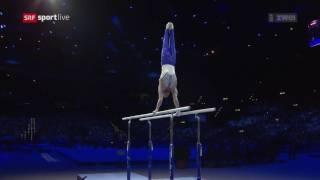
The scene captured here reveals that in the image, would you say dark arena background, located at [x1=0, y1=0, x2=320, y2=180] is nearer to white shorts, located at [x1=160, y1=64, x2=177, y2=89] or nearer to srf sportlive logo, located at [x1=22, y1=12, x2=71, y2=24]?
srf sportlive logo, located at [x1=22, y1=12, x2=71, y2=24]

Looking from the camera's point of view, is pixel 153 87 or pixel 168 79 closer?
pixel 168 79

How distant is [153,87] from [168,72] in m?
16.7

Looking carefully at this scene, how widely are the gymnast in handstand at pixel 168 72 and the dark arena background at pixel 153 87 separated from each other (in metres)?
0.44

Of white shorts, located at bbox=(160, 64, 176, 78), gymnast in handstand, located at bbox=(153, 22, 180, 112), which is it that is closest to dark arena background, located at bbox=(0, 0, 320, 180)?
gymnast in handstand, located at bbox=(153, 22, 180, 112)

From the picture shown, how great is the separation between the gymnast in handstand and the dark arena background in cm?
44

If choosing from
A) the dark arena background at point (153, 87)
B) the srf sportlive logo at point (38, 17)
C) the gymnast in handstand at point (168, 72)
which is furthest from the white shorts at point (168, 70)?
the srf sportlive logo at point (38, 17)

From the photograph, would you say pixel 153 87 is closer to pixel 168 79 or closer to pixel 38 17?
pixel 38 17

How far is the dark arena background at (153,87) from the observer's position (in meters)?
12.5

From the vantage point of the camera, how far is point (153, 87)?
22.2 meters

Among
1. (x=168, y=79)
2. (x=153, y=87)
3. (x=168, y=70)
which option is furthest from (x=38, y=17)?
(x=153, y=87)

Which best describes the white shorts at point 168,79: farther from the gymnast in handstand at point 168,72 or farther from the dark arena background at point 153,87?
the dark arena background at point 153,87

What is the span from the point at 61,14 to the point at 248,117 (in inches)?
490

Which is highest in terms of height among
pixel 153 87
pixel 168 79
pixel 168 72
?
pixel 153 87

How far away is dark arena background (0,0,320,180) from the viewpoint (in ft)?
41.1
